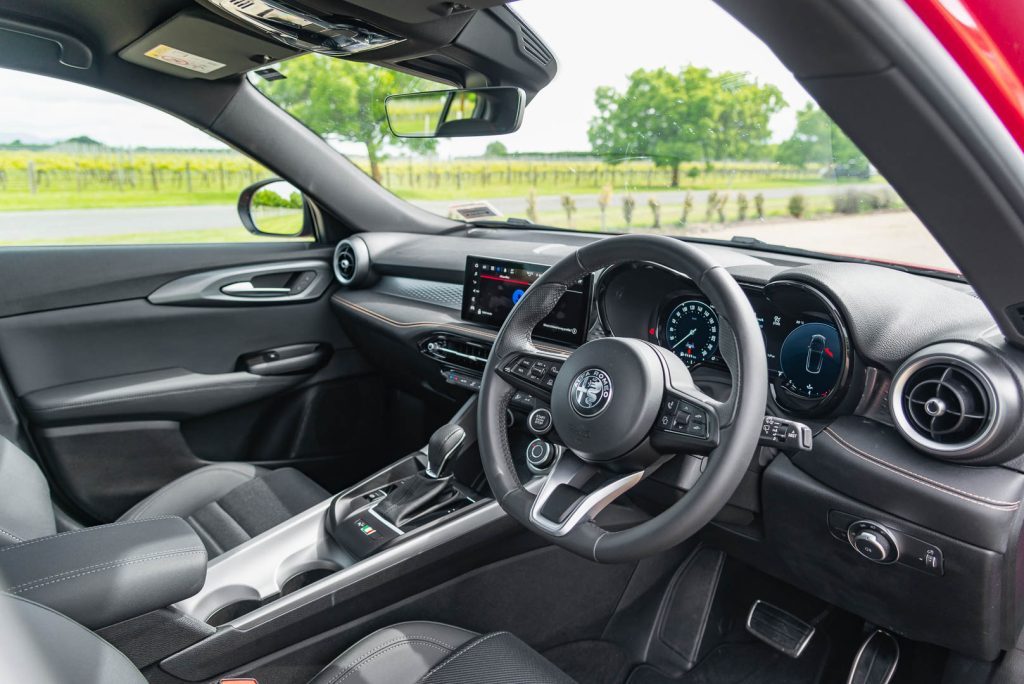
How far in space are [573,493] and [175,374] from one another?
1.88 m

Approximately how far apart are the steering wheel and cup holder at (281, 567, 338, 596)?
0.83 meters

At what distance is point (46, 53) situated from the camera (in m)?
2.39

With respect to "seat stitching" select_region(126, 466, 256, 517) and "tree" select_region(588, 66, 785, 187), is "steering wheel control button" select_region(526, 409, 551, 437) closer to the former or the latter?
"tree" select_region(588, 66, 785, 187)

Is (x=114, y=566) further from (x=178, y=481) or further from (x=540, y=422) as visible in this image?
(x=178, y=481)

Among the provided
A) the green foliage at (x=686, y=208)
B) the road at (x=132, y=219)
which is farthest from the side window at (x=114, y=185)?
the green foliage at (x=686, y=208)

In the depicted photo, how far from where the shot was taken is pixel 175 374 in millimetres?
2875

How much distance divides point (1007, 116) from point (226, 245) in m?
2.71

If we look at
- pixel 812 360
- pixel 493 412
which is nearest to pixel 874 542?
pixel 812 360

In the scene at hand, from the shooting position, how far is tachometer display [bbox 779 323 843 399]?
1700 mm

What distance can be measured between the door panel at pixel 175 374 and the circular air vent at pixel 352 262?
0.27 feet

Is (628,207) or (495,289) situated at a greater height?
(628,207)

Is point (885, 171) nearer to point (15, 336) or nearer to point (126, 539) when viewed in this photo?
point (126, 539)

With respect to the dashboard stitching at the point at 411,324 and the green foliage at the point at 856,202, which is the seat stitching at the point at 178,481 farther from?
the green foliage at the point at 856,202

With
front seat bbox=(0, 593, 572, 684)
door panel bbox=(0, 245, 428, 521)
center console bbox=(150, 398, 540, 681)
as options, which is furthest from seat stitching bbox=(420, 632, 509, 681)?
door panel bbox=(0, 245, 428, 521)
